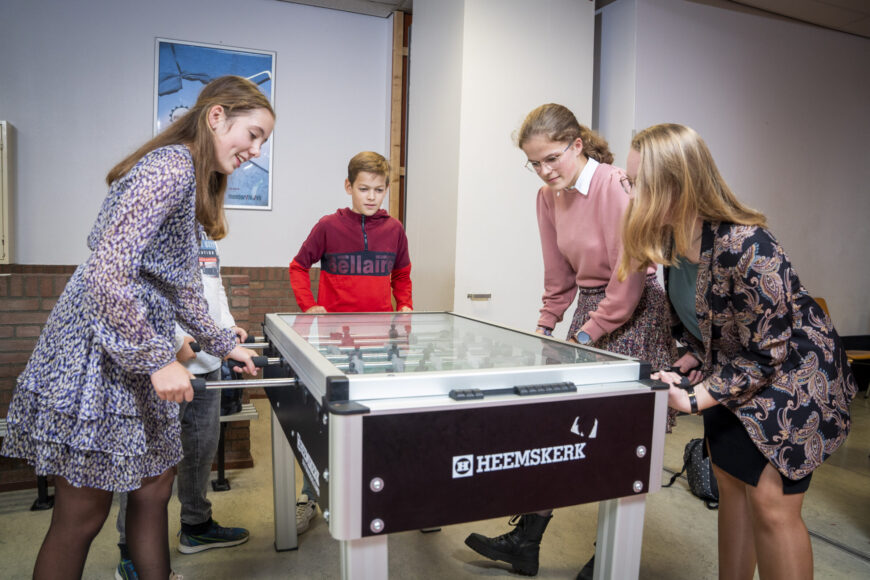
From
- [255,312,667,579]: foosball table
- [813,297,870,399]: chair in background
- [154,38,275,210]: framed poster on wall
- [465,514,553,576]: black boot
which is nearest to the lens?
A: [255,312,667,579]: foosball table

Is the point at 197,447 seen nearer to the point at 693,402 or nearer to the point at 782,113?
the point at 693,402

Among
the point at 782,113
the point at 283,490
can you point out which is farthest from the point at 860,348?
the point at 283,490

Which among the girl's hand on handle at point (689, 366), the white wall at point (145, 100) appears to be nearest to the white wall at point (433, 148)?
the white wall at point (145, 100)

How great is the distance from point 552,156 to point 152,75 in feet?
11.2

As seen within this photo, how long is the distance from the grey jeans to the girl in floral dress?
695mm

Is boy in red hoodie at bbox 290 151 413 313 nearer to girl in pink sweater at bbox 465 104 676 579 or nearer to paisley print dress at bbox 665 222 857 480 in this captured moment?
girl in pink sweater at bbox 465 104 676 579

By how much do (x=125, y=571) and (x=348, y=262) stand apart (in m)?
1.39

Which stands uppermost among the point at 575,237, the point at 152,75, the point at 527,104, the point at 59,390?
the point at 152,75

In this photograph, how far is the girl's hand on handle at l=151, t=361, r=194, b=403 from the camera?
3.99 feet

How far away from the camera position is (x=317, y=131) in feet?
15.3

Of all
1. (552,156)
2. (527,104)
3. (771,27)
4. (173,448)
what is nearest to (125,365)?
(173,448)

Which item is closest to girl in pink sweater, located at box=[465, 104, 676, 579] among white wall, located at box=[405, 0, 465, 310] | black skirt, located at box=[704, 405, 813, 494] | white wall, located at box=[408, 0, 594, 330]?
black skirt, located at box=[704, 405, 813, 494]

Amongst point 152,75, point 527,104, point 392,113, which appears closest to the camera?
point 527,104

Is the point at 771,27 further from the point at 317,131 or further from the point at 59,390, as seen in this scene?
the point at 59,390
